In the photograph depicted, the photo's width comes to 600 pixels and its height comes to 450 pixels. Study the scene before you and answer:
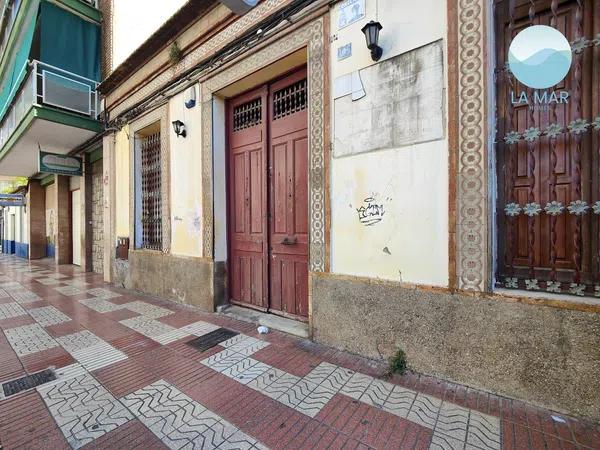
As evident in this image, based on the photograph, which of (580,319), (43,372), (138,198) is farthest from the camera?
(138,198)

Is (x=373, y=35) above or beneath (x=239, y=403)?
above

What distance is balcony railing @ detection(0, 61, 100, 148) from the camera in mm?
6957

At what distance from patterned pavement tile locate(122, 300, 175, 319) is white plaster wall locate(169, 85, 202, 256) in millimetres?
1059

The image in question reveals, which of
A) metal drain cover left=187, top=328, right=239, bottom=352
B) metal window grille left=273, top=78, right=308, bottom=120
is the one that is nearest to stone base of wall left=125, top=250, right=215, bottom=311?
metal drain cover left=187, top=328, right=239, bottom=352

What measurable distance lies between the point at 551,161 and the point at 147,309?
19.7 feet

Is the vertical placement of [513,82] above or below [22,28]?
below

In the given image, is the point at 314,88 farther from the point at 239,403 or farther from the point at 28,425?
the point at 28,425

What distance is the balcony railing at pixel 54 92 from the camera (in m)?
6.96

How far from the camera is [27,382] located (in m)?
2.87

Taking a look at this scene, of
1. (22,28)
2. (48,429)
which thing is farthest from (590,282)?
(22,28)

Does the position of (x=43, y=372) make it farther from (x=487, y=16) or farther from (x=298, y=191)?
(x=487, y=16)

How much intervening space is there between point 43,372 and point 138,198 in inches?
185

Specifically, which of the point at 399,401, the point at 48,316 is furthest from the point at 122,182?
the point at 399,401

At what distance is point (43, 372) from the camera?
3055 millimetres
